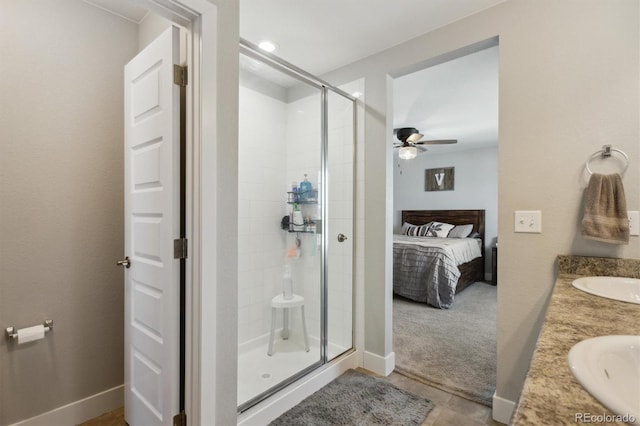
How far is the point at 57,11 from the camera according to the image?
172 cm

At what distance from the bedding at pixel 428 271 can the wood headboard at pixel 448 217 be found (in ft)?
5.01

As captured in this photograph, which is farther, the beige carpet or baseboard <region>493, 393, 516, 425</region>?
the beige carpet

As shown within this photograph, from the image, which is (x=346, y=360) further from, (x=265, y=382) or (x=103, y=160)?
(x=103, y=160)

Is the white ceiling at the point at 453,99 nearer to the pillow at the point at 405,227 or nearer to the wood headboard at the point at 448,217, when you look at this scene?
the wood headboard at the point at 448,217

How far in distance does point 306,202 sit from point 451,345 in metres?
1.84

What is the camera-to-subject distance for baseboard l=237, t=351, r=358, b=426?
1696 millimetres

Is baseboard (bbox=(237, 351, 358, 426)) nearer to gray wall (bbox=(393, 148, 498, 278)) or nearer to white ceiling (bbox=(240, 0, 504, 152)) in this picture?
white ceiling (bbox=(240, 0, 504, 152))

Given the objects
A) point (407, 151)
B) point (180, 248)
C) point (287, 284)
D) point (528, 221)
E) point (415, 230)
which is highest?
point (407, 151)

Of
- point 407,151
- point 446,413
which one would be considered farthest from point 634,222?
point 407,151

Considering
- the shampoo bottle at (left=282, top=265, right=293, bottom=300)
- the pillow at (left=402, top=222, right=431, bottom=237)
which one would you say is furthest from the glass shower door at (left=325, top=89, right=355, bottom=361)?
the pillow at (left=402, top=222, right=431, bottom=237)

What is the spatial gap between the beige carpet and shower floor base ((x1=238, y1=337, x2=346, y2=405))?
2.18 feet

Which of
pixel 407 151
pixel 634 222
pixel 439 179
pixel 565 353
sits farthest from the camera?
pixel 439 179

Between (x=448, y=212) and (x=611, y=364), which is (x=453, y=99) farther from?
(x=611, y=364)

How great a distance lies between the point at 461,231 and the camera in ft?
18.0
